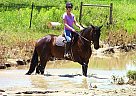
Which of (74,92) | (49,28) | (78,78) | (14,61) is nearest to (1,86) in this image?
(74,92)

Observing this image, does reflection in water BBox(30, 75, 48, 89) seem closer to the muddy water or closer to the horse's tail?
the muddy water

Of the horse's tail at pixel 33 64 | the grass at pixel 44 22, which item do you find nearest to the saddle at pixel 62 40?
the horse's tail at pixel 33 64

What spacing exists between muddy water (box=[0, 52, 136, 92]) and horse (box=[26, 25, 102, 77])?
44cm

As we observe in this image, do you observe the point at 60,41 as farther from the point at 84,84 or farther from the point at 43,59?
the point at 84,84

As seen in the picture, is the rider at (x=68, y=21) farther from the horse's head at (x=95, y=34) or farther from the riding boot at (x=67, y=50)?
the horse's head at (x=95, y=34)

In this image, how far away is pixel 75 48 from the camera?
17.3 meters

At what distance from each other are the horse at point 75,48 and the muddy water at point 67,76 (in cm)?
44

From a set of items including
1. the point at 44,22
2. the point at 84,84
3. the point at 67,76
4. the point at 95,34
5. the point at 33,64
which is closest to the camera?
the point at 84,84

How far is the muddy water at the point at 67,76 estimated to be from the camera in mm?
14383

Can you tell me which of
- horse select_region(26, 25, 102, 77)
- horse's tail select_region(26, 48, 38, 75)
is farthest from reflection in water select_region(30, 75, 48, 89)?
horse select_region(26, 25, 102, 77)

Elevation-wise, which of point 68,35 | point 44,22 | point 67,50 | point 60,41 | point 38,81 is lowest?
point 38,81

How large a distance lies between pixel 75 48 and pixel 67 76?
1.09m

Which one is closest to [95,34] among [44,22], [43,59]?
[43,59]

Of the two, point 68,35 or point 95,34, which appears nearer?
point 95,34
